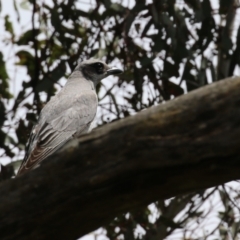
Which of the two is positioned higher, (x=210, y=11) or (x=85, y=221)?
(x=210, y=11)

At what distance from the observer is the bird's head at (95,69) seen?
6727 mm

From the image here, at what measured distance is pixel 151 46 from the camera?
6574 millimetres

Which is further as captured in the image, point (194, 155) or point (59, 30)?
point (59, 30)

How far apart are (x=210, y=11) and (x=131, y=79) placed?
0.93 meters

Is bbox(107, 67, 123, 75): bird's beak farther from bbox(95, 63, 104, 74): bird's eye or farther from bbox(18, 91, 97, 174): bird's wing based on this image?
bbox(18, 91, 97, 174): bird's wing

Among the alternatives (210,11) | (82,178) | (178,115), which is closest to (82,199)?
(82,178)

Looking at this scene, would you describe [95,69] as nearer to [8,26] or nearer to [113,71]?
[113,71]

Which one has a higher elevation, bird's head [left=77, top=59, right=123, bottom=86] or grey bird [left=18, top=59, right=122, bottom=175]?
bird's head [left=77, top=59, right=123, bottom=86]

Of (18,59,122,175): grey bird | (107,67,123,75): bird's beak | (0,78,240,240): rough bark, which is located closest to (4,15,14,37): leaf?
(18,59,122,175): grey bird

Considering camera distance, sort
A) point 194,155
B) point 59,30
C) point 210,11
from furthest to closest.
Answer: point 59,30
point 210,11
point 194,155

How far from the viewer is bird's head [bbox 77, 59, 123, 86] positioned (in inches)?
265

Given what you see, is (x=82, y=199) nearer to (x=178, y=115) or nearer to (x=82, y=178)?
(x=82, y=178)

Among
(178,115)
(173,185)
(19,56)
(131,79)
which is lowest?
(173,185)

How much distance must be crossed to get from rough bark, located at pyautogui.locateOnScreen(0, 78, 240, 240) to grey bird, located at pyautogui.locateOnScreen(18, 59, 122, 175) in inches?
70.1
